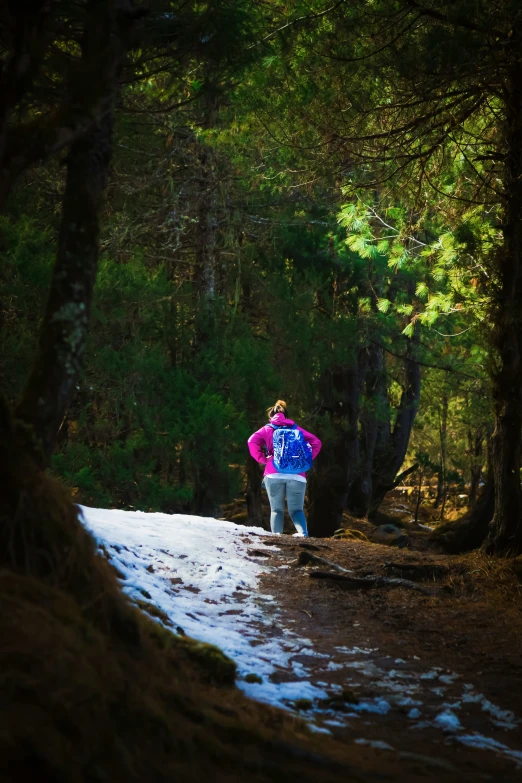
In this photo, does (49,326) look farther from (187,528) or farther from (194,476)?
(194,476)

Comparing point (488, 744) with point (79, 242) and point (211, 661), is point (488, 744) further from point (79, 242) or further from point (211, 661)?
point (79, 242)

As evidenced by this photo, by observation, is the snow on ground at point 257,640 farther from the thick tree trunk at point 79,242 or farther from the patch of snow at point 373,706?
the thick tree trunk at point 79,242

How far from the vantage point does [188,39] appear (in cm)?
617

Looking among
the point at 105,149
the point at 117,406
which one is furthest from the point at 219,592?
the point at 117,406

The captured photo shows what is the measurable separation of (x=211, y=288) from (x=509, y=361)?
929 cm

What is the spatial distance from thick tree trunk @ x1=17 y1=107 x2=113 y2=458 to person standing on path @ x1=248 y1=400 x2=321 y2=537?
7.06 m

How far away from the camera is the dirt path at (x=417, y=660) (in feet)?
14.1

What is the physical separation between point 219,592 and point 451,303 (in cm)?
589

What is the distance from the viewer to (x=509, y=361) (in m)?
9.62

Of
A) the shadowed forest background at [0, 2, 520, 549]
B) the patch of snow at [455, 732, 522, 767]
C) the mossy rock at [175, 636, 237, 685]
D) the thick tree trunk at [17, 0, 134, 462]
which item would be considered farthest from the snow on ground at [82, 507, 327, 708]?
the shadowed forest background at [0, 2, 520, 549]

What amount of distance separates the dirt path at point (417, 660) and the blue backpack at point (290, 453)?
260cm

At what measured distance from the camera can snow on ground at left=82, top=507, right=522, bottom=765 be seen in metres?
4.68

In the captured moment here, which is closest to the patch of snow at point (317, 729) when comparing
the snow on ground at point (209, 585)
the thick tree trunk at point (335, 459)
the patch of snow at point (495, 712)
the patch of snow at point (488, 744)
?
the snow on ground at point (209, 585)

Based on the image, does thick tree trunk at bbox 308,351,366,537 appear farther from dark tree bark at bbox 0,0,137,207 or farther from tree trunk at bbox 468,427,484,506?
dark tree bark at bbox 0,0,137,207
